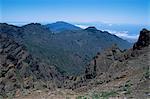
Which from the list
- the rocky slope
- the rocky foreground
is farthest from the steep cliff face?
the rocky slope

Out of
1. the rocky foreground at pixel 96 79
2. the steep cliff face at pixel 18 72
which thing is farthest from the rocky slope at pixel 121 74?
the steep cliff face at pixel 18 72

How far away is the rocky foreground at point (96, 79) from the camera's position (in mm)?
20797

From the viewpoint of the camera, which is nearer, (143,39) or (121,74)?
(121,74)

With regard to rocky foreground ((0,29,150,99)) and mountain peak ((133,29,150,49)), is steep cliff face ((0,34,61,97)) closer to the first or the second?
rocky foreground ((0,29,150,99))

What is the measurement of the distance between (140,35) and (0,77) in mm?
21351

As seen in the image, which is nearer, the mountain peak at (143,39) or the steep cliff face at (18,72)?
the mountain peak at (143,39)

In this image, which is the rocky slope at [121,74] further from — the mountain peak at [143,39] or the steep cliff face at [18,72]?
the steep cliff face at [18,72]

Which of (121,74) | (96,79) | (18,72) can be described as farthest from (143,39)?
(18,72)

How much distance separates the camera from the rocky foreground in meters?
20.8

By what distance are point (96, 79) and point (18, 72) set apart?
22.1 m

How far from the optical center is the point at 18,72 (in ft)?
187

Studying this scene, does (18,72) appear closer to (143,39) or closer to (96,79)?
(96,79)

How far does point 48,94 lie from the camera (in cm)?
2239

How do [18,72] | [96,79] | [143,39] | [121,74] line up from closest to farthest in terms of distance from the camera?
[121,74] → [96,79] → [143,39] → [18,72]
